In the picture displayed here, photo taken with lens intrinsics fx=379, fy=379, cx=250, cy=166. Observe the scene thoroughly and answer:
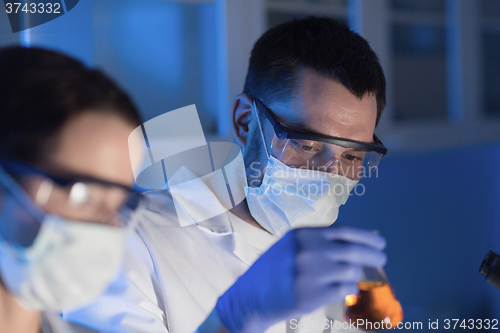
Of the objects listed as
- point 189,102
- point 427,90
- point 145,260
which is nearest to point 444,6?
point 427,90

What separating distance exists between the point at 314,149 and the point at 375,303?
54 centimetres

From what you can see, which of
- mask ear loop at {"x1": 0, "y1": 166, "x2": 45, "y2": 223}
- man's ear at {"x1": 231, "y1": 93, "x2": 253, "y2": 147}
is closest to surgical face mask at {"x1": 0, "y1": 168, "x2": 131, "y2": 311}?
mask ear loop at {"x1": 0, "y1": 166, "x2": 45, "y2": 223}

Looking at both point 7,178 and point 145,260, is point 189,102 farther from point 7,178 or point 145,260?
point 7,178

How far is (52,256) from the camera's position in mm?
812

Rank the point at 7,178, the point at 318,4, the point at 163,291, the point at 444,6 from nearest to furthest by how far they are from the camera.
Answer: the point at 7,178 < the point at 163,291 < the point at 318,4 < the point at 444,6

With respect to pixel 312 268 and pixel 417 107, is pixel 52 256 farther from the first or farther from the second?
pixel 417 107

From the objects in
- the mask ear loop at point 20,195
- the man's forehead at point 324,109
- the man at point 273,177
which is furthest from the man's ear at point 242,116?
the mask ear loop at point 20,195

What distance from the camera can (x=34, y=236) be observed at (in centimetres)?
79

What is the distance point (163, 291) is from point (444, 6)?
2.62 m

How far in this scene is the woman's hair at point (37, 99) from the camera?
0.75 meters

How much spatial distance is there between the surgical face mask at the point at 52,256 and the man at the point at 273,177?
273 millimetres

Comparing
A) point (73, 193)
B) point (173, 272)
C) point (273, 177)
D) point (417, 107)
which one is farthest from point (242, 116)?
point (417, 107)

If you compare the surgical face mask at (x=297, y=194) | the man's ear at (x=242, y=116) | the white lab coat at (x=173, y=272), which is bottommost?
the white lab coat at (x=173, y=272)

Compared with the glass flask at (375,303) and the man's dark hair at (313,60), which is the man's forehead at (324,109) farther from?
the glass flask at (375,303)
